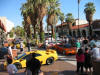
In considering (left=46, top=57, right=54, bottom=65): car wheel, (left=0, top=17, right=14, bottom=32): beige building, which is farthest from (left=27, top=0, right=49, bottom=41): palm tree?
(left=46, top=57, right=54, bottom=65): car wheel

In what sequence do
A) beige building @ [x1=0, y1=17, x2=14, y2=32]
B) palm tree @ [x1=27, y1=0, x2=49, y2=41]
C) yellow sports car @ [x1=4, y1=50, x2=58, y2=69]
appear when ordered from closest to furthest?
yellow sports car @ [x1=4, y1=50, x2=58, y2=69], beige building @ [x1=0, y1=17, x2=14, y2=32], palm tree @ [x1=27, y1=0, x2=49, y2=41]

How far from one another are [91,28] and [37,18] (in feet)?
66.8

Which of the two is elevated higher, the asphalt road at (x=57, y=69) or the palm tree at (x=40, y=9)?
the palm tree at (x=40, y=9)

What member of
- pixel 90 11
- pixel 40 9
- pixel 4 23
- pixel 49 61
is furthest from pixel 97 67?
pixel 90 11

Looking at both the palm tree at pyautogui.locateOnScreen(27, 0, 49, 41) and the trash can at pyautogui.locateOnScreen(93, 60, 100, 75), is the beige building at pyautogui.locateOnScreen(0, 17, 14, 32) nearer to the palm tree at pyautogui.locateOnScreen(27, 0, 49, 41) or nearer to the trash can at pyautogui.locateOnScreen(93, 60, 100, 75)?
the palm tree at pyautogui.locateOnScreen(27, 0, 49, 41)

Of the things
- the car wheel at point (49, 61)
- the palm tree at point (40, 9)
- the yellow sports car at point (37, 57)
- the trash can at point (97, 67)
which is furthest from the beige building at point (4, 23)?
the trash can at point (97, 67)

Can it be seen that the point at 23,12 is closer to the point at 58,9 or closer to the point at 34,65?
the point at 58,9

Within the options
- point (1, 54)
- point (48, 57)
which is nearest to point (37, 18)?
point (1, 54)

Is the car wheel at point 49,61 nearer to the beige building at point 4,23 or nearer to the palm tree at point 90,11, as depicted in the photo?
the beige building at point 4,23

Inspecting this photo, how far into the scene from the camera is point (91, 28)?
134 ft

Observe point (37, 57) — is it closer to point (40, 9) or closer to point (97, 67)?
point (97, 67)

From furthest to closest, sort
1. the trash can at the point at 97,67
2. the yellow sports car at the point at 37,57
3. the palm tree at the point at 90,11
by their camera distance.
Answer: the palm tree at the point at 90,11, the yellow sports car at the point at 37,57, the trash can at the point at 97,67

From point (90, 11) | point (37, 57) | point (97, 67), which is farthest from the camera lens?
point (90, 11)

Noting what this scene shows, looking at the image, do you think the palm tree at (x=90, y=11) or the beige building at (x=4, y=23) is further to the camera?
the palm tree at (x=90, y=11)
